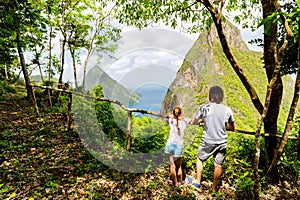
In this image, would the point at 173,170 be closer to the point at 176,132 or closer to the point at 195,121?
the point at 176,132

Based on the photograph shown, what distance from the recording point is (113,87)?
444 centimetres

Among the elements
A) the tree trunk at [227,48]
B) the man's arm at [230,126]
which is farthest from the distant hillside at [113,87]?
the tree trunk at [227,48]

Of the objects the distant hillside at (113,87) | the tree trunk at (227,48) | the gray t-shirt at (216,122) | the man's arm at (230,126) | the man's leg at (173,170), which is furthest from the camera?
the distant hillside at (113,87)

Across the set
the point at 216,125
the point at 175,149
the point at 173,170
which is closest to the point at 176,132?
the point at 175,149

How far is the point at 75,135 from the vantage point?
6.63 metres

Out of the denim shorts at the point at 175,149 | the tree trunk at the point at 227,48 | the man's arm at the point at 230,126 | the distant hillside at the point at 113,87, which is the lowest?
the denim shorts at the point at 175,149

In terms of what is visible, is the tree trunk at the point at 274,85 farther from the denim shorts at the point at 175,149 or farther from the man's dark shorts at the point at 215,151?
the denim shorts at the point at 175,149

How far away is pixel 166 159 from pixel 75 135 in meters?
3.33

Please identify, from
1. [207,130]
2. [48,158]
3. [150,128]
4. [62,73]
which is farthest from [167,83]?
[62,73]

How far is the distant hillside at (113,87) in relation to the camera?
393 centimetres

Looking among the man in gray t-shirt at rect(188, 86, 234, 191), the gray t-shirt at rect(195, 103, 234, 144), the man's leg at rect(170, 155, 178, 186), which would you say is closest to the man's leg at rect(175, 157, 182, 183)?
the man's leg at rect(170, 155, 178, 186)

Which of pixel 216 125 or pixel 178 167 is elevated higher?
pixel 216 125

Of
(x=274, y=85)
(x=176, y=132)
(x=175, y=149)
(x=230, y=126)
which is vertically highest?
(x=274, y=85)

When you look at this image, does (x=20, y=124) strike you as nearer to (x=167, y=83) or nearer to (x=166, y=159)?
(x=166, y=159)
